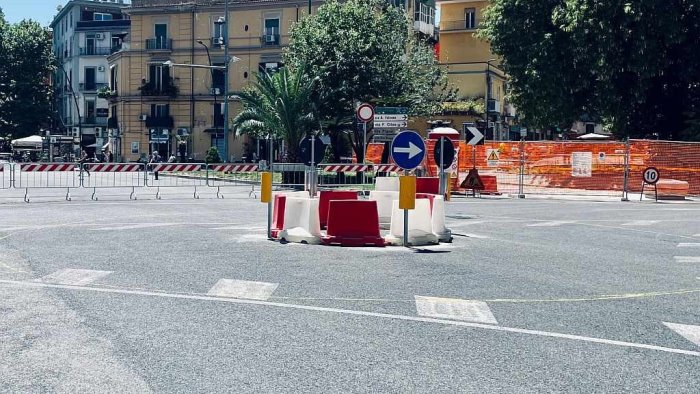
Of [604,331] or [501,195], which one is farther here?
[501,195]

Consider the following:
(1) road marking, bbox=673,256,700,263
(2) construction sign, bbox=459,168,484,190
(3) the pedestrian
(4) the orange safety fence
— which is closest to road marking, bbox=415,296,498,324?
(1) road marking, bbox=673,256,700,263

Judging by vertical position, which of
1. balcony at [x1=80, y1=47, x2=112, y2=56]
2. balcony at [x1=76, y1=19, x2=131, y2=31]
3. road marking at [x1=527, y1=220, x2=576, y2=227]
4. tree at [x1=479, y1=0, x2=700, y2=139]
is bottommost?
road marking at [x1=527, y1=220, x2=576, y2=227]

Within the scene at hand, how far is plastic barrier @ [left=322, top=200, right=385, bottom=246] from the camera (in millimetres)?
14812

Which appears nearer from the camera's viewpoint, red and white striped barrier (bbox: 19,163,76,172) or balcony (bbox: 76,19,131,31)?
red and white striped barrier (bbox: 19,163,76,172)

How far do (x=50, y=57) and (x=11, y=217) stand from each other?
80135 mm

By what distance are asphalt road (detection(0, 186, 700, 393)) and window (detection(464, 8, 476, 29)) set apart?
180 feet

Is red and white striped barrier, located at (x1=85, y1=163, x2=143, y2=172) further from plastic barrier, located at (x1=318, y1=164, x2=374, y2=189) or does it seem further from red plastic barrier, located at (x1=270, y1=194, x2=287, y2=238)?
red plastic barrier, located at (x1=270, y1=194, x2=287, y2=238)

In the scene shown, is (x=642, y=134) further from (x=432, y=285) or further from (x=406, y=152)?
(x=432, y=285)

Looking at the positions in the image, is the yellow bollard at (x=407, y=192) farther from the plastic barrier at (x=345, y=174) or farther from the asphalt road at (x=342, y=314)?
the plastic barrier at (x=345, y=174)

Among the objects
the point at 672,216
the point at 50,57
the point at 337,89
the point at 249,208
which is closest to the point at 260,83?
the point at 337,89

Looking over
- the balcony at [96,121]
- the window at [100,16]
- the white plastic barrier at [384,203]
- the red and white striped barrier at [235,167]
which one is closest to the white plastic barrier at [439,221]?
the white plastic barrier at [384,203]

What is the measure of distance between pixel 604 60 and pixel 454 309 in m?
30.7

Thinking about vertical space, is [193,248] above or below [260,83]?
below

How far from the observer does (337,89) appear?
44.3m
